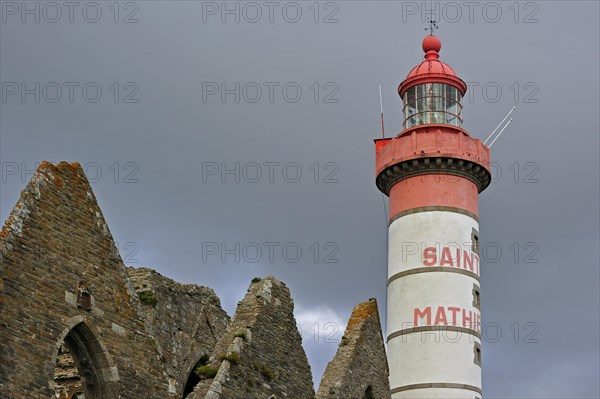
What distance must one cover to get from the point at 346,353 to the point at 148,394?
6.77 meters

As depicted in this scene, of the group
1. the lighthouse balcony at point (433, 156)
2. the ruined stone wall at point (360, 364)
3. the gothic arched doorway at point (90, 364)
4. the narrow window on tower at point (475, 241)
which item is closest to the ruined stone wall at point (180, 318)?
the ruined stone wall at point (360, 364)

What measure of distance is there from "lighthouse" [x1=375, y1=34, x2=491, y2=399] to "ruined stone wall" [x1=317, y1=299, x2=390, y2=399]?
13580 millimetres

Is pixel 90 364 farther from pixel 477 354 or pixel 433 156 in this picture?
pixel 433 156

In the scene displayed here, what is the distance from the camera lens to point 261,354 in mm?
17344

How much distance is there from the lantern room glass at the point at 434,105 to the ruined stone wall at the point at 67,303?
1030 inches

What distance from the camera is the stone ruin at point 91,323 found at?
42.1 feet

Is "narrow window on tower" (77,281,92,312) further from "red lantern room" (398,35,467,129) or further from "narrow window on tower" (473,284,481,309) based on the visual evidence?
"red lantern room" (398,35,467,129)

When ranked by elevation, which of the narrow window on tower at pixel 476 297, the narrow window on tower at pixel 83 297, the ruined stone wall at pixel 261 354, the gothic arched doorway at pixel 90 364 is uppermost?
the narrow window on tower at pixel 476 297

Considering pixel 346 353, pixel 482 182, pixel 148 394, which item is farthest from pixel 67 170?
pixel 482 182

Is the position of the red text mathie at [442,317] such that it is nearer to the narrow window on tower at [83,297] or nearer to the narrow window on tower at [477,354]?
the narrow window on tower at [477,354]

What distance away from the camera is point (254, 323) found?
56.7 ft

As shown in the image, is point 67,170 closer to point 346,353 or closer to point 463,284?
point 346,353

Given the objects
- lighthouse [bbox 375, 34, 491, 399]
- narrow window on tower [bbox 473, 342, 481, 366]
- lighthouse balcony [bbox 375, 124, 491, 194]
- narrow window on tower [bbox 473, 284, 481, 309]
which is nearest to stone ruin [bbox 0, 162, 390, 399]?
lighthouse [bbox 375, 34, 491, 399]

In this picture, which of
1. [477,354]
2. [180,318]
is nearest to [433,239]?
[477,354]
